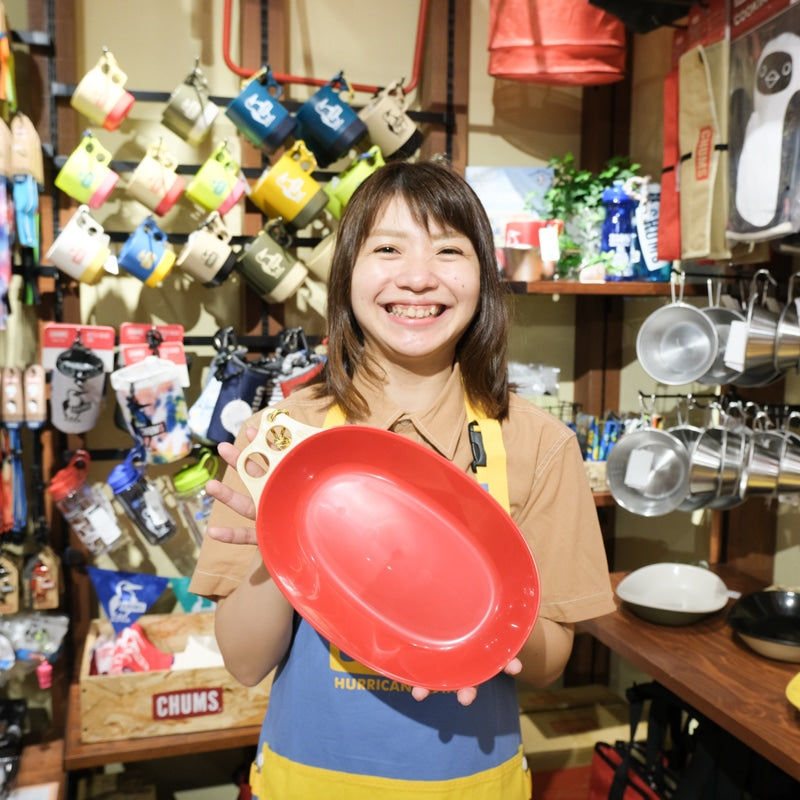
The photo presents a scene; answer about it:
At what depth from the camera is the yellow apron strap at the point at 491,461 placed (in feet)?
3.42

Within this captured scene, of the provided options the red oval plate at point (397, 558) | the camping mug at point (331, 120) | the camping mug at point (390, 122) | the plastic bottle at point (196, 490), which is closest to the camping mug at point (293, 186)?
the camping mug at point (331, 120)

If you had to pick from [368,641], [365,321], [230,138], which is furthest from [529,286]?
[368,641]

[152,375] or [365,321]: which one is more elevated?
[365,321]

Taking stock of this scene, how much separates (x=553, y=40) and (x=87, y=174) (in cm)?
119

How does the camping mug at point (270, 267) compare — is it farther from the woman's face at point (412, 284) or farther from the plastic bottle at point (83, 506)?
the woman's face at point (412, 284)

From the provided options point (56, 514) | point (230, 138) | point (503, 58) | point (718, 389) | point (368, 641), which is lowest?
point (56, 514)

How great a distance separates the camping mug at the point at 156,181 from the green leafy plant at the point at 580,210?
40.2 inches

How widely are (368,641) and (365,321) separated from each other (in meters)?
0.40

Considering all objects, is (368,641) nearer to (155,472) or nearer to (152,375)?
(152,375)

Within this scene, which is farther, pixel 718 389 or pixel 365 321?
pixel 718 389

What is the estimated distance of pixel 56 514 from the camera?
6.72 feet

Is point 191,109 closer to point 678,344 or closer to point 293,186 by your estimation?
point 293,186

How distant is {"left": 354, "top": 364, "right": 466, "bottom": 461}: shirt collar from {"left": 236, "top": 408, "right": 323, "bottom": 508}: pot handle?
0.20 meters

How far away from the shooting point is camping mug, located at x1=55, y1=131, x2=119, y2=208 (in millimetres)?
1844
